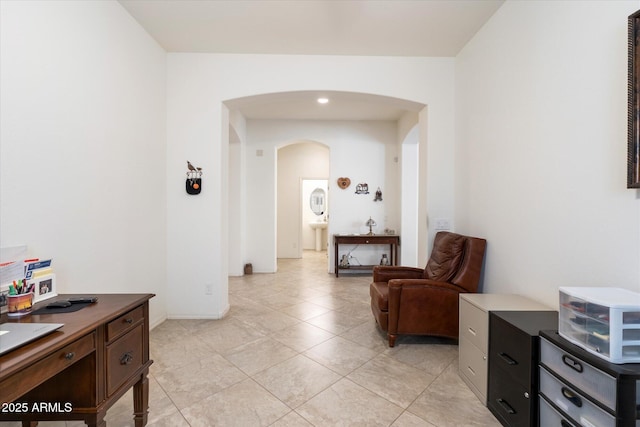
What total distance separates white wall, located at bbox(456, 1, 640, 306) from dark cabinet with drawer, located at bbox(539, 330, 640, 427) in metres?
0.54

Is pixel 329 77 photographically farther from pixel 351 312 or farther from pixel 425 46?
pixel 351 312

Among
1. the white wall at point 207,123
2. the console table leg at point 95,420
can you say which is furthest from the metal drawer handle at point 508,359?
the console table leg at point 95,420

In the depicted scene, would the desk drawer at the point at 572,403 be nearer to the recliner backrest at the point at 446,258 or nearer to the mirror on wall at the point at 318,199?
the recliner backrest at the point at 446,258

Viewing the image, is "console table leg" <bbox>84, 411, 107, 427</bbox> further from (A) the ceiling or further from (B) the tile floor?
(A) the ceiling

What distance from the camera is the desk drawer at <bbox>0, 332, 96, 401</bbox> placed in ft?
3.14

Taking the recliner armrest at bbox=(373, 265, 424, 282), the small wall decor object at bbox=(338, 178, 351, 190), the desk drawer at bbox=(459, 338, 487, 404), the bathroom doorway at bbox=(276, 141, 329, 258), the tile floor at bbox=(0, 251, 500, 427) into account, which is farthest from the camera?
the bathroom doorway at bbox=(276, 141, 329, 258)

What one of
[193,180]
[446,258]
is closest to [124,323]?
[193,180]

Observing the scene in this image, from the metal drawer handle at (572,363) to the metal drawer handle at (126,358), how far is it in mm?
2133

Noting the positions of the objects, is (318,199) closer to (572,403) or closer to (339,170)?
(339,170)

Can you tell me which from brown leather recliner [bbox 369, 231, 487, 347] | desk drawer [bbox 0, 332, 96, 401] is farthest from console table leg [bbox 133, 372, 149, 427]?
brown leather recliner [bbox 369, 231, 487, 347]

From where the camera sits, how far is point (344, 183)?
5.59 m

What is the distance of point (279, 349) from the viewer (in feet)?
8.54

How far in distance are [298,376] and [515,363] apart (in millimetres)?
1444

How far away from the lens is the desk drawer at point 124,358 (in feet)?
4.50
